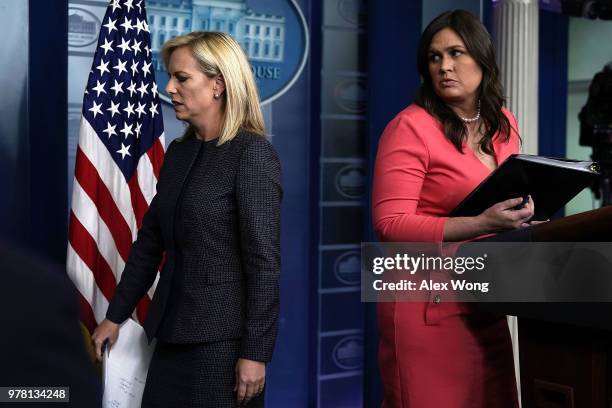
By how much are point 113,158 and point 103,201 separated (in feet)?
0.48

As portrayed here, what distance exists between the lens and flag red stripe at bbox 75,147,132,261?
2.41 metres

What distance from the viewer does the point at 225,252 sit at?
1.61 m

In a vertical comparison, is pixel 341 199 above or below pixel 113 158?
below

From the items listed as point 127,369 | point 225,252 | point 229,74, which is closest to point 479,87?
point 229,74

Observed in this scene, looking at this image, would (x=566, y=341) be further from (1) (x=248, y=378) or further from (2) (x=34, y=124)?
(2) (x=34, y=124)

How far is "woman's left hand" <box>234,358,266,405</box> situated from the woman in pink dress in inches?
10.7

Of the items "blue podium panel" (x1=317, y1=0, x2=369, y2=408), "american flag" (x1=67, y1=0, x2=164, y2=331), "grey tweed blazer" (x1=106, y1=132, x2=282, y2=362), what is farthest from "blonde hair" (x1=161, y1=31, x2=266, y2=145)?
"blue podium panel" (x1=317, y1=0, x2=369, y2=408)

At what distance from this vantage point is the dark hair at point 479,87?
1.62 meters

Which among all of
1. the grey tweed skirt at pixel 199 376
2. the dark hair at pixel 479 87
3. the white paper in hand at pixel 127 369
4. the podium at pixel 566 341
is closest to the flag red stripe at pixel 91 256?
the white paper in hand at pixel 127 369

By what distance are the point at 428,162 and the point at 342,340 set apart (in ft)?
6.26

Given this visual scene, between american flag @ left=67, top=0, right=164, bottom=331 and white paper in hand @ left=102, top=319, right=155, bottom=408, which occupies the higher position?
american flag @ left=67, top=0, right=164, bottom=331

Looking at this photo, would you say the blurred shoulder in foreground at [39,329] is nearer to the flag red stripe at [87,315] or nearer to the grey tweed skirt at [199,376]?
the grey tweed skirt at [199,376]

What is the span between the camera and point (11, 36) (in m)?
2.50

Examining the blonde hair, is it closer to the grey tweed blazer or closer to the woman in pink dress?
the grey tweed blazer
